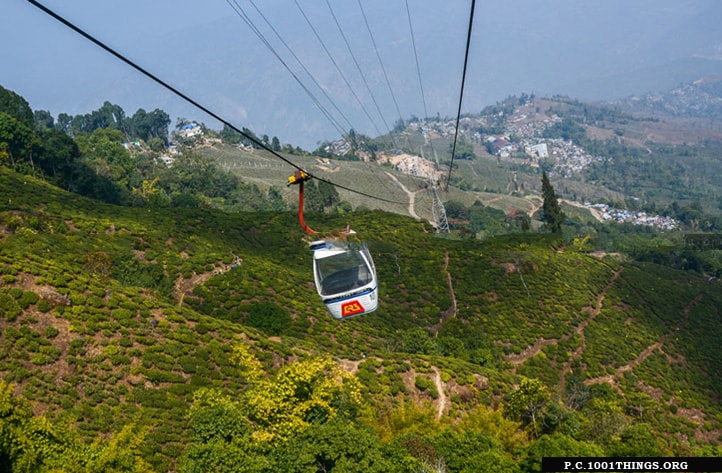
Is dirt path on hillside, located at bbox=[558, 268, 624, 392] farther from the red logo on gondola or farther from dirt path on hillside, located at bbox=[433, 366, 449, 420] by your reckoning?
the red logo on gondola

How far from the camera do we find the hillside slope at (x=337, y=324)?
107 feet

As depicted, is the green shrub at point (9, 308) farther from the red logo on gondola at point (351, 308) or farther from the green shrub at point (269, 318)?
the red logo on gondola at point (351, 308)

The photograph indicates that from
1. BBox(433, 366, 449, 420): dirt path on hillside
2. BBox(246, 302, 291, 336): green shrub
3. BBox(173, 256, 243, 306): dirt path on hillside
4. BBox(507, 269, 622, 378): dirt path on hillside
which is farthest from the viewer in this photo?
BBox(507, 269, 622, 378): dirt path on hillside

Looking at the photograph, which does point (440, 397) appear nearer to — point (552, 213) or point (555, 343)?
point (555, 343)

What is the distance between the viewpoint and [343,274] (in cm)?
2816

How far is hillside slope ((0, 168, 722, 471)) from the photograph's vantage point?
32.7m

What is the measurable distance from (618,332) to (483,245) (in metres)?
20.7

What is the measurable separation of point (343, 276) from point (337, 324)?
2427cm

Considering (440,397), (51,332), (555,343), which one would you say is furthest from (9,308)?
(555,343)

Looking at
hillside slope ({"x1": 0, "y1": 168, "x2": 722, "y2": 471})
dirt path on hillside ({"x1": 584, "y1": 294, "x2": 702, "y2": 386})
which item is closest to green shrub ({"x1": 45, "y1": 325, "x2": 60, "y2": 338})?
hillside slope ({"x1": 0, "y1": 168, "x2": 722, "y2": 471})

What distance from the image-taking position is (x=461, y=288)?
215 feet

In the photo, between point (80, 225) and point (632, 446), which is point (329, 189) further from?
point (632, 446)

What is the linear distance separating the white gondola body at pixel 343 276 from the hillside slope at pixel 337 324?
582cm

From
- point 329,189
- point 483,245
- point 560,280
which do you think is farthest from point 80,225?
point 329,189
